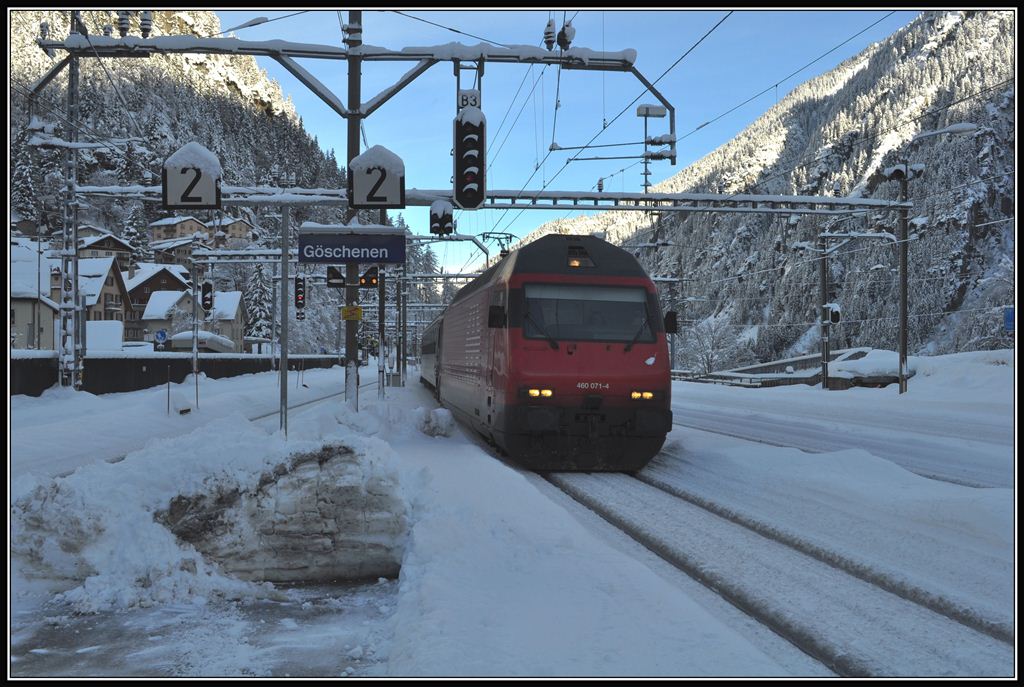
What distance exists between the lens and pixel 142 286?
88625 mm

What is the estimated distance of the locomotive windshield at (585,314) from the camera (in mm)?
12023

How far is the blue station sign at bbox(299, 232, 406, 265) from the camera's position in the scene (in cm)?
1284

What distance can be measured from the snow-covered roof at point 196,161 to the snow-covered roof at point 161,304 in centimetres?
7572

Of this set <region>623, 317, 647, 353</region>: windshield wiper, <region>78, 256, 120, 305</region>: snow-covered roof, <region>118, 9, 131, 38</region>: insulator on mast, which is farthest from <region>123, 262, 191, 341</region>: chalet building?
<region>623, 317, 647, 353</region>: windshield wiper

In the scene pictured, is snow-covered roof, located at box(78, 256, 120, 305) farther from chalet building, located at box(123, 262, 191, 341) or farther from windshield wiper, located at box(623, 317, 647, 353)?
windshield wiper, located at box(623, 317, 647, 353)

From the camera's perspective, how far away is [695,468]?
1205cm

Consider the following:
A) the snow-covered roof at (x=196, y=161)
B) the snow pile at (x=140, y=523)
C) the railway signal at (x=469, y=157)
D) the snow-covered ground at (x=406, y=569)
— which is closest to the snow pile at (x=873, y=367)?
the snow-covered ground at (x=406, y=569)

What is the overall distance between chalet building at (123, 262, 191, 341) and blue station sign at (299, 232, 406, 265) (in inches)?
3144

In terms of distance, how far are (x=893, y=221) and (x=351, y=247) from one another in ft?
254

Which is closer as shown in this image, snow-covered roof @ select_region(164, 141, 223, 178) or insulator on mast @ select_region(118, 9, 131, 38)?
snow-covered roof @ select_region(164, 141, 223, 178)

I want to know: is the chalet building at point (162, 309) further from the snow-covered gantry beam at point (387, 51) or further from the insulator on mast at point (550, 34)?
the insulator on mast at point (550, 34)

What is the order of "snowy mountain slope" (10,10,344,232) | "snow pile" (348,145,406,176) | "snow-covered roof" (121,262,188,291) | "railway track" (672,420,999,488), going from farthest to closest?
1. "snowy mountain slope" (10,10,344,232)
2. "snow-covered roof" (121,262,188,291)
3. "snow pile" (348,145,406,176)
4. "railway track" (672,420,999,488)

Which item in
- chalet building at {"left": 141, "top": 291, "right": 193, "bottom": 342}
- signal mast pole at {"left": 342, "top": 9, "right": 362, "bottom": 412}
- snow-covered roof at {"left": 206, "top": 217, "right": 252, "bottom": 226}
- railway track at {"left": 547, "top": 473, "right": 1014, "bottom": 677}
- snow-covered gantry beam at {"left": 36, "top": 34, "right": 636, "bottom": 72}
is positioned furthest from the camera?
chalet building at {"left": 141, "top": 291, "right": 193, "bottom": 342}

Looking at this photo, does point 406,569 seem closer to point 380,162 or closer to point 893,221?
point 380,162
